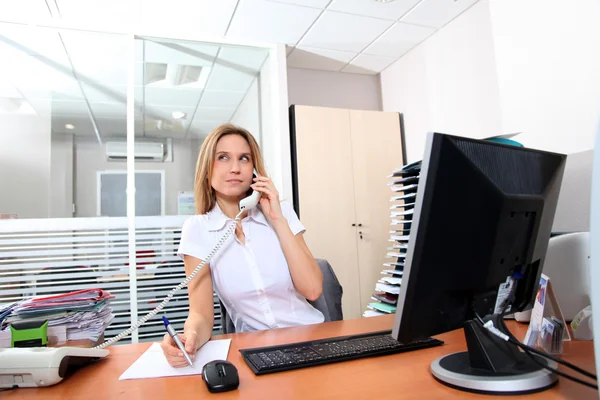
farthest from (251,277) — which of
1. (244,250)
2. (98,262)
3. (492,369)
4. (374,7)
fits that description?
(374,7)

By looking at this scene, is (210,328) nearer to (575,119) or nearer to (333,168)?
(575,119)

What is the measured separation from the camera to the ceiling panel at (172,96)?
10.5 feet

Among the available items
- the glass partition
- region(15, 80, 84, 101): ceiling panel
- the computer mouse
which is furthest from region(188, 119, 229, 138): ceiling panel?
the computer mouse

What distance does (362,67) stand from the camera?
13.1ft

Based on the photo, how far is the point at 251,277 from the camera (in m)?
1.35

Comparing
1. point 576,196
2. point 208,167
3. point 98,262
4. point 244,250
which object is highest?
point 208,167

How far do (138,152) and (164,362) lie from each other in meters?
2.50

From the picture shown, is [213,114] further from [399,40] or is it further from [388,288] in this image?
[388,288]

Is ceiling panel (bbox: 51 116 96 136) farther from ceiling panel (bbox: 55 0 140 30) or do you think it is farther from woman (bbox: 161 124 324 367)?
woman (bbox: 161 124 324 367)

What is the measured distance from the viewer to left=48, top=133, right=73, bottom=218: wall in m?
2.83

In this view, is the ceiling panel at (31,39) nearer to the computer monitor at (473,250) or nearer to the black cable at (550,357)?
the computer monitor at (473,250)

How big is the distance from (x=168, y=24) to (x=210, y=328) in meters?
2.64

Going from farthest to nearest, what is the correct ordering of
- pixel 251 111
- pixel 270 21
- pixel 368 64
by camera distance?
1. pixel 368 64
2. pixel 251 111
3. pixel 270 21

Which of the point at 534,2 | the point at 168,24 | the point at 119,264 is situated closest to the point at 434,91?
the point at 534,2
